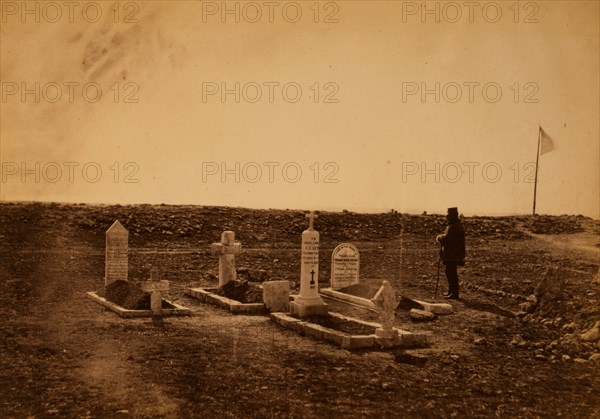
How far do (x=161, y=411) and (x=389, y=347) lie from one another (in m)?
4.08

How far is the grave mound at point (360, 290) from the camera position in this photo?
14.2 m

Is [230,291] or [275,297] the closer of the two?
[275,297]

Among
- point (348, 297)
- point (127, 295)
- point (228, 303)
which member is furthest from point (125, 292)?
point (348, 297)

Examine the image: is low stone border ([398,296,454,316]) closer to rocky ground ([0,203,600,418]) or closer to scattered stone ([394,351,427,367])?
rocky ground ([0,203,600,418])

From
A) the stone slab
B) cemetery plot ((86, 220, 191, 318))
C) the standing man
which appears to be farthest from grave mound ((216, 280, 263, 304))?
the standing man

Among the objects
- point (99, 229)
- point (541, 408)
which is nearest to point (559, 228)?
point (99, 229)

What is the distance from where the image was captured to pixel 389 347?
9.66 meters

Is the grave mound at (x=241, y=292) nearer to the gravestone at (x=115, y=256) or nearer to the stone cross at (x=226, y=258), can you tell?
the stone cross at (x=226, y=258)

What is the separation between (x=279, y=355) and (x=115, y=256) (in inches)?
257

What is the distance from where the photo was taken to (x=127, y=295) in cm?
1269

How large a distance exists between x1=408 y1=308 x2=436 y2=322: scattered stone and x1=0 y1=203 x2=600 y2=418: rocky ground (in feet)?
0.46

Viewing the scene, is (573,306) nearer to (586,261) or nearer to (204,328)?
(204,328)

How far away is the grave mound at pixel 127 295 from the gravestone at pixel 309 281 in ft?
8.21

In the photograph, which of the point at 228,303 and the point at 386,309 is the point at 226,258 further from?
the point at 386,309
